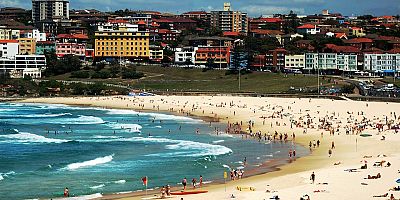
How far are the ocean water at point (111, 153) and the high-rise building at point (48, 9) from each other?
115m

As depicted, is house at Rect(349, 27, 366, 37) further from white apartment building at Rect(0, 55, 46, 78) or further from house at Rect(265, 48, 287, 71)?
white apartment building at Rect(0, 55, 46, 78)

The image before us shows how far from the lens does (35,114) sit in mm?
73188

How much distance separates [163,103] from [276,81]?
18.4 meters

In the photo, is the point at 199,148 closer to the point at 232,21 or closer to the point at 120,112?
the point at 120,112

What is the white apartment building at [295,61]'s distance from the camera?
10881 cm

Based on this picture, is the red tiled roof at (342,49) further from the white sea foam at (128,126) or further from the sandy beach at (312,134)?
the white sea foam at (128,126)

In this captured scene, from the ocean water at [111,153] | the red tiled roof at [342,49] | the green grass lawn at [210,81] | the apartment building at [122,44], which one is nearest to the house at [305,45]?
the red tiled roof at [342,49]

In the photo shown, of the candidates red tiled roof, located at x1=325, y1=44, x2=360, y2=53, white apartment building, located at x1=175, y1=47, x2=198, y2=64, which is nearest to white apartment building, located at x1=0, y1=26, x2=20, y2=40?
white apartment building, located at x1=175, y1=47, x2=198, y2=64

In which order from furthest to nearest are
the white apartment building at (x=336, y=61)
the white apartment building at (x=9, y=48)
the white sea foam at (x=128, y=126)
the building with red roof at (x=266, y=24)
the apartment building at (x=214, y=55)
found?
the building with red roof at (x=266, y=24) < the apartment building at (x=214, y=55) < the white apartment building at (x=9, y=48) < the white apartment building at (x=336, y=61) < the white sea foam at (x=128, y=126)

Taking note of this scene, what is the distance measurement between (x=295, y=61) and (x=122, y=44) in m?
30.2

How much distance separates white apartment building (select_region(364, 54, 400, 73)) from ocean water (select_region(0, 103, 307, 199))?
45237 millimetres

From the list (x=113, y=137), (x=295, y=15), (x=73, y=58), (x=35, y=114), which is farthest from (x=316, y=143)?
(x=295, y=15)

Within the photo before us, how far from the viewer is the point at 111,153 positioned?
43344mm

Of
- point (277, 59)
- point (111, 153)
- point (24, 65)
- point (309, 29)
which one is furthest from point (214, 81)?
point (111, 153)
